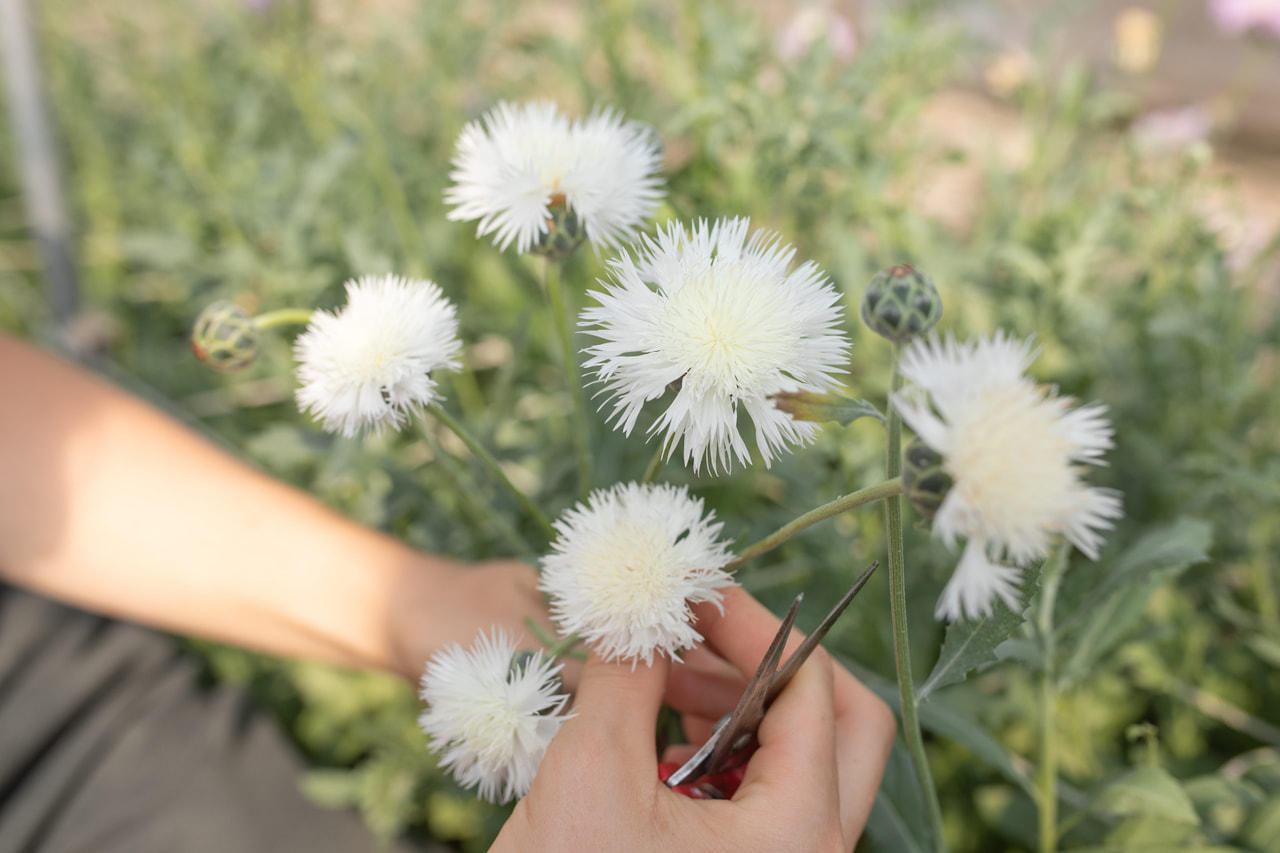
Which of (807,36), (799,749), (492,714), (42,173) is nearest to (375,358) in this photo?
(492,714)

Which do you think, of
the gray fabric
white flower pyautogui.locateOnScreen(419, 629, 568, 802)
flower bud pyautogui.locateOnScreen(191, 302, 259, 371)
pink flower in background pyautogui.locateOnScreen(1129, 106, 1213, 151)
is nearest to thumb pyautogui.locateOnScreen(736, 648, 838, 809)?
white flower pyautogui.locateOnScreen(419, 629, 568, 802)

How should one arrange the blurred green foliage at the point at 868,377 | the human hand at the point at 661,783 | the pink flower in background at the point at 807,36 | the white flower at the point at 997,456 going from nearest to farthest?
the white flower at the point at 997,456
the human hand at the point at 661,783
the blurred green foliage at the point at 868,377
the pink flower in background at the point at 807,36

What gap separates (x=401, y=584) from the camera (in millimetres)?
753

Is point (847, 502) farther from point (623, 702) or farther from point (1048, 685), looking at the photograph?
point (1048, 685)

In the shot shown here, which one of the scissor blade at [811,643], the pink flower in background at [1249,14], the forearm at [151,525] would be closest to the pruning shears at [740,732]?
the scissor blade at [811,643]

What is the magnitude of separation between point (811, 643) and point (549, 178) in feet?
0.92

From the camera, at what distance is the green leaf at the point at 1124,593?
60 cm

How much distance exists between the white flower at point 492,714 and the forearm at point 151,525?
43 centimetres

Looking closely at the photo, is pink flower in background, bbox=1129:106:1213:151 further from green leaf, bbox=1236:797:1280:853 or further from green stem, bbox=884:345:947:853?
green stem, bbox=884:345:947:853

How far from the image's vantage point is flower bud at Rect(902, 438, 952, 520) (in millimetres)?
304

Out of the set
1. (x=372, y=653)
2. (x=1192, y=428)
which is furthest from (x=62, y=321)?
(x=1192, y=428)

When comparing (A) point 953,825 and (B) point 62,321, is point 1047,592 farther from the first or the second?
(B) point 62,321

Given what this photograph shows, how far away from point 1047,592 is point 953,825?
44cm

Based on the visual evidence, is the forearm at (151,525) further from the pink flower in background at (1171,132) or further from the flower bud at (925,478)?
the pink flower in background at (1171,132)
